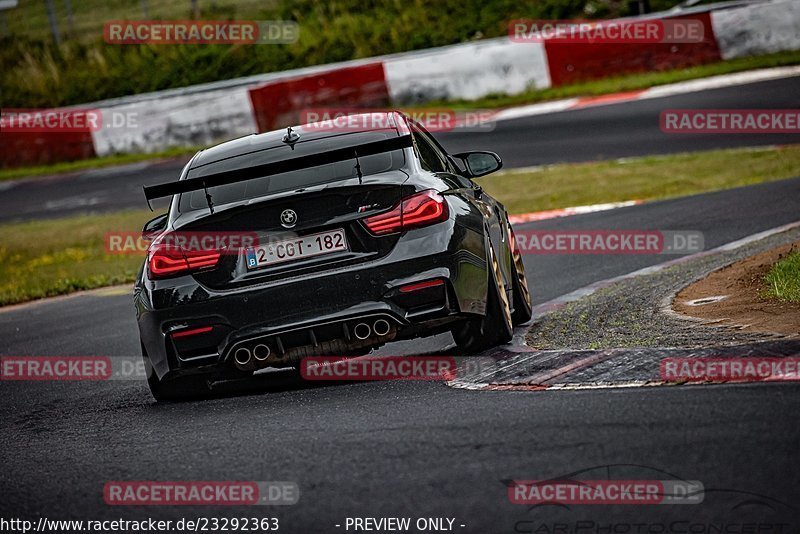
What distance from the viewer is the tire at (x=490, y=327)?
6656 mm

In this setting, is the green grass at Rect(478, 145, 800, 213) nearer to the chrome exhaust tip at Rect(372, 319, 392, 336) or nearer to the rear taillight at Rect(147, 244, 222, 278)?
the chrome exhaust tip at Rect(372, 319, 392, 336)

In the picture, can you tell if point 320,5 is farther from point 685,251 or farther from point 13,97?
point 685,251

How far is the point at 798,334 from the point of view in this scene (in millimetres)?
5766

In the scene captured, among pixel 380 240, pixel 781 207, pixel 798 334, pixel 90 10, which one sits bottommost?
pixel 781 207

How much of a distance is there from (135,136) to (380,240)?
740 inches

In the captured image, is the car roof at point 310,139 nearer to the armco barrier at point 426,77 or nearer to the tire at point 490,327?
the tire at point 490,327

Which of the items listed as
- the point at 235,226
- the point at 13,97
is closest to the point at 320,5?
the point at 13,97

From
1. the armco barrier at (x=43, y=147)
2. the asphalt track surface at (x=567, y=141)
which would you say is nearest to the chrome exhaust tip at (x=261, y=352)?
the asphalt track surface at (x=567, y=141)

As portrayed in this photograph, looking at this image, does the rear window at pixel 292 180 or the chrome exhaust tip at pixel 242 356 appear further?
the rear window at pixel 292 180

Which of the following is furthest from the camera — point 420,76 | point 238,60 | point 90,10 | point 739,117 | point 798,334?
point 90,10

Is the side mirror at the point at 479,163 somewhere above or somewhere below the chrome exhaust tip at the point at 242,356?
above

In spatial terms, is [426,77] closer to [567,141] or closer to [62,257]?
[567,141]

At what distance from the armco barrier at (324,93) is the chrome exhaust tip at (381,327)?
664 inches

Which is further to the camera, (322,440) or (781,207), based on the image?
(781,207)
